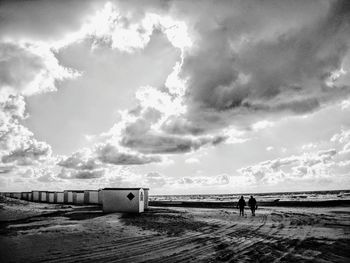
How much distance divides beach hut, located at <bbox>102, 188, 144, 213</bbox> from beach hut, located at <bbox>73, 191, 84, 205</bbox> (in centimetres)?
2522

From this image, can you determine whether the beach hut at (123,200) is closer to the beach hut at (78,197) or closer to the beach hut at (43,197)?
the beach hut at (78,197)

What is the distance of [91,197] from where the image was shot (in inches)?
1989

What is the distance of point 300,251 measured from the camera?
10211 mm

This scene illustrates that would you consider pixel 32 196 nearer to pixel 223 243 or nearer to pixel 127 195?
pixel 127 195

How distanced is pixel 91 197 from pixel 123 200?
2460cm

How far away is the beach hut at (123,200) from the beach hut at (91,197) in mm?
21785

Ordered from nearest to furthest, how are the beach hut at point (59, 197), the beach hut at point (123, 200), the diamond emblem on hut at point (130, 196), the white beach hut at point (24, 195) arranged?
the beach hut at point (123, 200) < the diamond emblem on hut at point (130, 196) < the beach hut at point (59, 197) < the white beach hut at point (24, 195)

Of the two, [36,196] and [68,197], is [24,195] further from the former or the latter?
[68,197]

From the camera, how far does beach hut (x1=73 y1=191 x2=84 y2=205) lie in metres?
52.0

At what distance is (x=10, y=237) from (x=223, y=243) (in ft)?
33.7

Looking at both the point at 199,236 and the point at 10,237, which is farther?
the point at 199,236

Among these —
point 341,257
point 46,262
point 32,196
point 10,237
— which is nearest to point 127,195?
point 10,237

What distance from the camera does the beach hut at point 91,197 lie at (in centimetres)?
4981

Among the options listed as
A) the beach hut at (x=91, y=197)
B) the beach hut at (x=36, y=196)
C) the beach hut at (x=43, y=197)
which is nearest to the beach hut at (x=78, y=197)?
the beach hut at (x=91, y=197)
